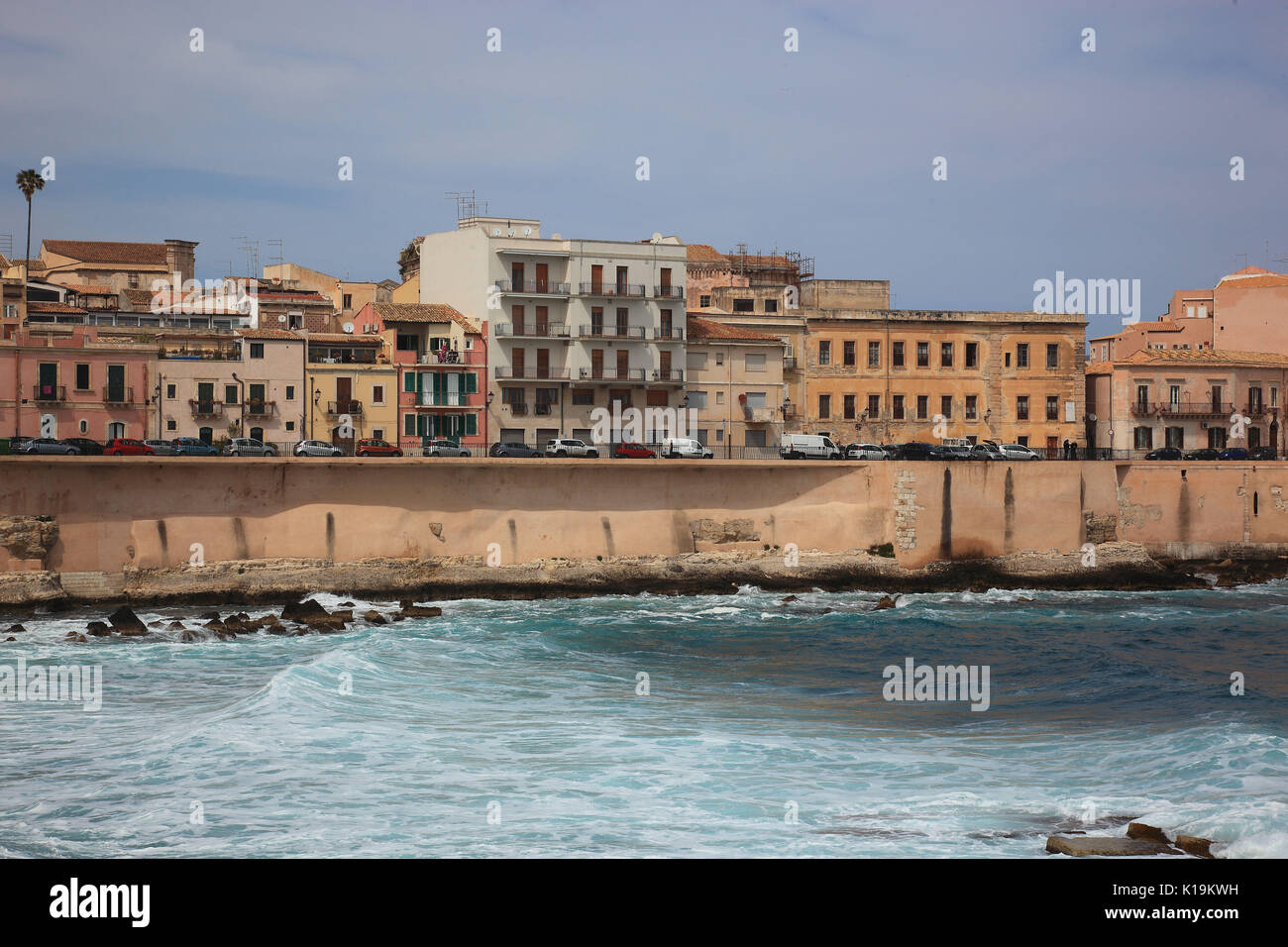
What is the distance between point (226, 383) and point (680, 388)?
21.6 meters

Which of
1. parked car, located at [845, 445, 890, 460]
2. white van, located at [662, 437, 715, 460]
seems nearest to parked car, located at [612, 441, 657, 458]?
white van, located at [662, 437, 715, 460]

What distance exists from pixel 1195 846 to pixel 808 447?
37.6 meters

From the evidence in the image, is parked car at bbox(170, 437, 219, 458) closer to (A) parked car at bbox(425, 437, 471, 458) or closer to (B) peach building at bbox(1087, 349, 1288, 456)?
(A) parked car at bbox(425, 437, 471, 458)

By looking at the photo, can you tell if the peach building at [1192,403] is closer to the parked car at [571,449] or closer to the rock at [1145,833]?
the parked car at [571,449]

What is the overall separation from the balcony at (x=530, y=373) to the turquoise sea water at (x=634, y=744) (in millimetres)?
25447

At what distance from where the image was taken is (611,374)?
201ft

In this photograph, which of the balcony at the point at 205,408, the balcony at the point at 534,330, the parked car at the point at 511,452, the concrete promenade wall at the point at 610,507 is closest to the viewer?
the concrete promenade wall at the point at 610,507

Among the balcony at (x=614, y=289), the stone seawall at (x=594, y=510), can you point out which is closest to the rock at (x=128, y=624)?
the stone seawall at (x=594, y=510)

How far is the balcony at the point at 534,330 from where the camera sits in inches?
2371

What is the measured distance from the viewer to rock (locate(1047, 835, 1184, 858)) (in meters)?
14.3

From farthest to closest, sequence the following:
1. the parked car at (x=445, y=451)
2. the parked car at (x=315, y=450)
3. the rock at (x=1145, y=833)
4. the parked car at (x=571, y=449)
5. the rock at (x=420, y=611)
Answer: the parked car at (x=571, y=449) → the parked car at (x=445, y=451) → the parked car at (x=315, y=450) → the rock at (x=420, y=611) → the rock at (x=1145, y=833)

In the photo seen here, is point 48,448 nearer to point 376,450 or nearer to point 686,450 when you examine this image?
point 376,450

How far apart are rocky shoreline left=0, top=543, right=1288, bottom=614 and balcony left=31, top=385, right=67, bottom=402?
1599 centimetres
